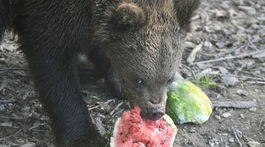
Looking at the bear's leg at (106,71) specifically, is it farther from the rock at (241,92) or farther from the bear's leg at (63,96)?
the rock at (241,92)

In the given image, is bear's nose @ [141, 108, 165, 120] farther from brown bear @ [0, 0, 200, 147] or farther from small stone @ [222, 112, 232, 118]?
small stone @ [222, 112, 232, 118]

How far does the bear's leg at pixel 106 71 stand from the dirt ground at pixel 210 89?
0.13 metres

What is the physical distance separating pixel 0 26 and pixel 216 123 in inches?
126

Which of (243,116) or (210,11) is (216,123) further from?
(210,11)

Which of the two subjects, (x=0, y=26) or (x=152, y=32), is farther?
(x=0, y=26)

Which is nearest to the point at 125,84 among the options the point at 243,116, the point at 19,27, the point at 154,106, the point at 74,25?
the point at 154,106

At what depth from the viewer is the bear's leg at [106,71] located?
5.71m

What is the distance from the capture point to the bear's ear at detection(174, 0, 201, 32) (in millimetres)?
4277

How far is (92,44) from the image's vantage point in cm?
466

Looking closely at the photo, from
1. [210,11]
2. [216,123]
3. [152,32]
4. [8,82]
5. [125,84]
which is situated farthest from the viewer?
[210,11]

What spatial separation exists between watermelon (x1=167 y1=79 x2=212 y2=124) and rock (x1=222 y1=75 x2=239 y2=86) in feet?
3.71

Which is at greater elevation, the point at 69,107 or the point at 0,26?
the point at 0,26

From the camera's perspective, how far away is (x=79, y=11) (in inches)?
169

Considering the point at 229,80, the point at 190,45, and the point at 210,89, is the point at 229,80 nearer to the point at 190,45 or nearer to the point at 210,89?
the point at 210,89
